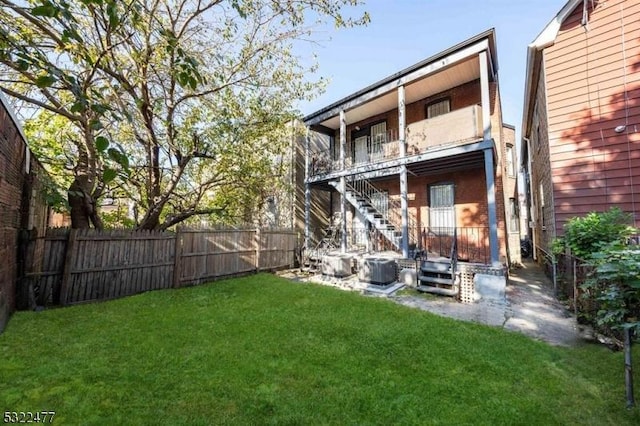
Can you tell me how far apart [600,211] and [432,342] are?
19.0 feet

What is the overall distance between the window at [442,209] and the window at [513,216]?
415 centimetres

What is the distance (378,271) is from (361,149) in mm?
7011

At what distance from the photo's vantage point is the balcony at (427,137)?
884cm

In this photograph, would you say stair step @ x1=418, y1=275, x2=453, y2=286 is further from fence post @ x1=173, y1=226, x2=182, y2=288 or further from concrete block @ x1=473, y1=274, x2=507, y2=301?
fence post @ x1=173, y1=226, x2=182, y2=288

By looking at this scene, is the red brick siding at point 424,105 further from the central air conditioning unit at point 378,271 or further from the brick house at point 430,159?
the central air conditioning unit at point 378,271

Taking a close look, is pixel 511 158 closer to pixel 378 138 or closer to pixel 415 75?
pixel 378 138

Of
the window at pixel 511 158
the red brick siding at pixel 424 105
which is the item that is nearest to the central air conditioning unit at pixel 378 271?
the red brick siding at pixel 424 105

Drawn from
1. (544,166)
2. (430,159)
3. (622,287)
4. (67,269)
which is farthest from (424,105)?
(67,269)

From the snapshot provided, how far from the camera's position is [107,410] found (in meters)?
2.78

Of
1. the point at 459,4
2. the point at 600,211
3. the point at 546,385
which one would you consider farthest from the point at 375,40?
the point at 546,385

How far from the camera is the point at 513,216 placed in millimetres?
14141

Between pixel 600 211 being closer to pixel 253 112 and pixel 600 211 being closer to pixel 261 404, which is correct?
pixel 261 404

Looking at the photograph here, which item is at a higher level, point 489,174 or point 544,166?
point 544,166

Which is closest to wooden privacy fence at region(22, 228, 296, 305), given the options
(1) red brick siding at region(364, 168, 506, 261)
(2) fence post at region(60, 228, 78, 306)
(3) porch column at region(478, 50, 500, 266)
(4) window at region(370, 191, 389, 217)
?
(2) fence post at region(60, 228, 78, 306)
